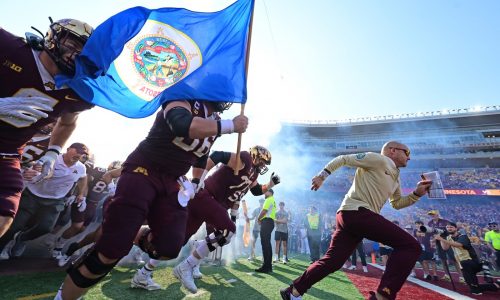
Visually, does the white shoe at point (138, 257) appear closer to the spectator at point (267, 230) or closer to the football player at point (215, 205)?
the football player at point (215, 205)

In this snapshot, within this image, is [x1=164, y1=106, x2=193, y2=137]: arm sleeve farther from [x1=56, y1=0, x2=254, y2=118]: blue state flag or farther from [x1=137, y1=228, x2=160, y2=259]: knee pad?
[x1=137, y1=228, x2=160, y2=259]: knee pad

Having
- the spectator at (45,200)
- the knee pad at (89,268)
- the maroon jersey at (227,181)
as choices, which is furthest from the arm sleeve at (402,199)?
the spectator at (45,200)

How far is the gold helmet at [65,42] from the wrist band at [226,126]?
55.9 inches

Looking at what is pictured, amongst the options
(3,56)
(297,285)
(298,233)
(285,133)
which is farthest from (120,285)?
(285,133)

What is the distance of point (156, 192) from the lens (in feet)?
8.02

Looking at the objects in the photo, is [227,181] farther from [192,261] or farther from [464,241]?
[464,241]

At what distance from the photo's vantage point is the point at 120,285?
3816 millimetres

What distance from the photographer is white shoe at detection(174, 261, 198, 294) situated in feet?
12.1

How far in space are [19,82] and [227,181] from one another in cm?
305

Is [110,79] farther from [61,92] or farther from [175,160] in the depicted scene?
[175,160]

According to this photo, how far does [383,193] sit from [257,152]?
A: 7.37ft

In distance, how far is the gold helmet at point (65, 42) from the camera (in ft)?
7.69

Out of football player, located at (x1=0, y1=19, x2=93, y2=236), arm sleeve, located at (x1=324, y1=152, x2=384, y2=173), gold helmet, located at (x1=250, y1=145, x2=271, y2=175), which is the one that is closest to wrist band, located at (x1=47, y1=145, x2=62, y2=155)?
football player, located at (x1=0, y1=19, x2=93, y2=236)

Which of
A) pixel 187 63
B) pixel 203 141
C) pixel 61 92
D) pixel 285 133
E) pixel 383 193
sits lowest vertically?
pixel 383 193
